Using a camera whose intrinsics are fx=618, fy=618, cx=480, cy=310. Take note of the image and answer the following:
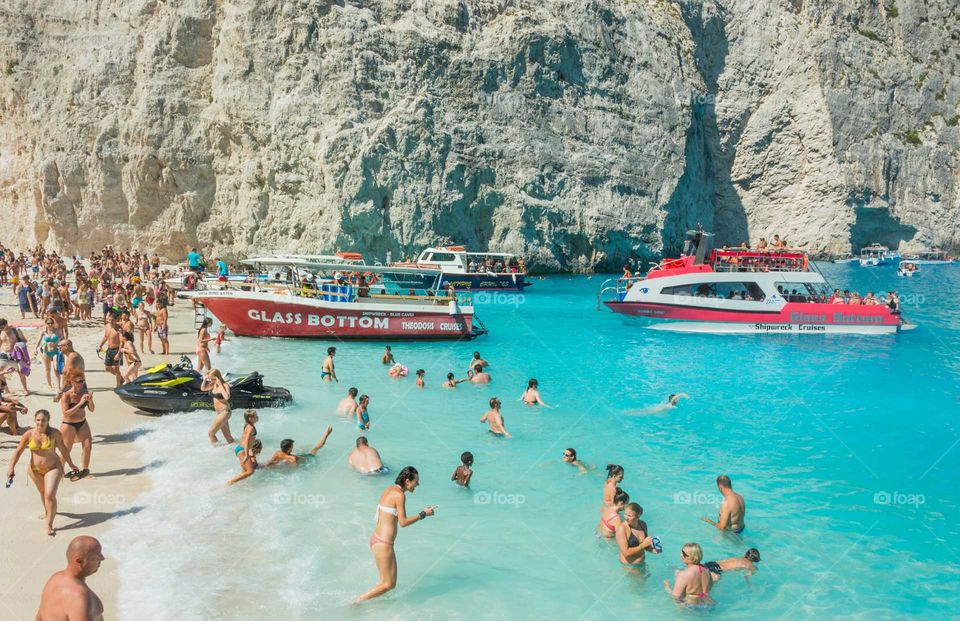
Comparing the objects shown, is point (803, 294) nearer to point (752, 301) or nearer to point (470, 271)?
point (752, 301)

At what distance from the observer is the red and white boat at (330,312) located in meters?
22.5

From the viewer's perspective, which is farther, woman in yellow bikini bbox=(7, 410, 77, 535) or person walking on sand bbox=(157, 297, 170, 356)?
person walking on sand bbox=(157, 297, 170, 356)

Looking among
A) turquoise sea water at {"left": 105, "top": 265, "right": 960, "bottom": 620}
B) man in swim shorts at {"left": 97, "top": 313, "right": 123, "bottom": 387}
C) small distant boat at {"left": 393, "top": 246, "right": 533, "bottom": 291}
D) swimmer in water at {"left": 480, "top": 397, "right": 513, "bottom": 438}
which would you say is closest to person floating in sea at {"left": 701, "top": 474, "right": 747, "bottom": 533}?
turquoise sea water at {"left": 105, "top": 265, "right": 960, "bottom": 620}

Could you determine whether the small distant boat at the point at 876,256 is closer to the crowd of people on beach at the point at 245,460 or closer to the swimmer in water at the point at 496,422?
the crowd of people on beach at the point at 245,460

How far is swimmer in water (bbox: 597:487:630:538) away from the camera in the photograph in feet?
30.0

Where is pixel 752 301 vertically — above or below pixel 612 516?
above

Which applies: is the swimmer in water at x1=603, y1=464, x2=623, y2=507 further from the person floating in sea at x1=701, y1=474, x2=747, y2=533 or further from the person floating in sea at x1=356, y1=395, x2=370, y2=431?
the person floating in sea at x1=356, y1=395, x2=370, y2=431

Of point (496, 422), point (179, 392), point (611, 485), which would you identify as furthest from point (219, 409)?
point (611, 485)

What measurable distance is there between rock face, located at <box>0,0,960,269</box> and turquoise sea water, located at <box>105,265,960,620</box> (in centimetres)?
2980

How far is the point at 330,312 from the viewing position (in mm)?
→ 22969

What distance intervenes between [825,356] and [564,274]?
32.6 m

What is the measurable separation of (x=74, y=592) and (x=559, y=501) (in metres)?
7.32

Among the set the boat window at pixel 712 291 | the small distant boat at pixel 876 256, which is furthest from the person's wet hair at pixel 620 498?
the small distant boat at pixel 876 256

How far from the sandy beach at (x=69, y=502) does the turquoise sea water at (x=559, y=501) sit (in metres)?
0.26
